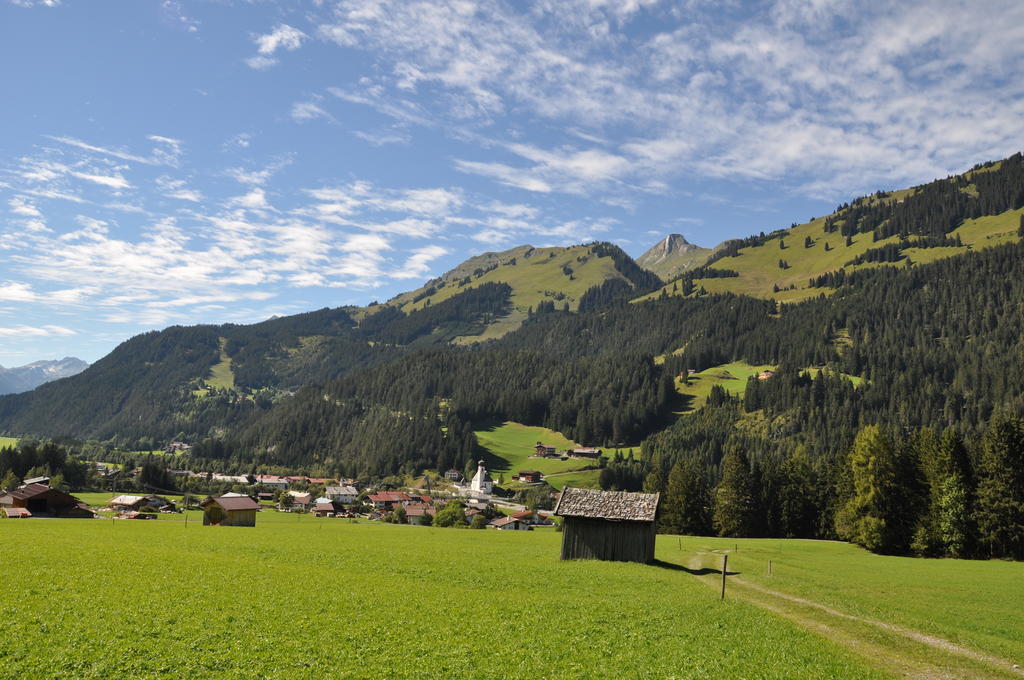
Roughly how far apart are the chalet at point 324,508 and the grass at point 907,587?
95.4 meters

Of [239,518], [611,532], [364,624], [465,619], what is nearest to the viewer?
[364,624]

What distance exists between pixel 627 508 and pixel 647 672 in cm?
3439

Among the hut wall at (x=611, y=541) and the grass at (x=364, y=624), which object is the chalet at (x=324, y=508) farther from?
the grass at (x=364, y=624)

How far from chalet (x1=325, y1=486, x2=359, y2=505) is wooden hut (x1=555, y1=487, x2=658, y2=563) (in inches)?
4695

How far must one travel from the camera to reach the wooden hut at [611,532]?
53531mm

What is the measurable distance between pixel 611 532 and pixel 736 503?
152 feet

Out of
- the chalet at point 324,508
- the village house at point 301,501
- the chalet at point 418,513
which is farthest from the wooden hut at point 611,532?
the village house at point 301,501

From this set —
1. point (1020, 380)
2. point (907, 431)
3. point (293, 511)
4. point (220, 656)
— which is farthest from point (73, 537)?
point (1020, 380)

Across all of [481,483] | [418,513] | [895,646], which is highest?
[895,646]

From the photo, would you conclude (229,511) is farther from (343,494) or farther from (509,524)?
(343,494)

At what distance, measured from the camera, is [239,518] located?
90.9m

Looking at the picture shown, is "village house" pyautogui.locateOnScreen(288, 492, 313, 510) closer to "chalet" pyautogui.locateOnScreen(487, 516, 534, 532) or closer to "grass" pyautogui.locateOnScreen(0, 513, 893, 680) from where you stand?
"chalet" pyautogui.locateOnScreen(487, 516, 534, 532)

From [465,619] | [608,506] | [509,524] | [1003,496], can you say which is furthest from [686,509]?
[465,619]

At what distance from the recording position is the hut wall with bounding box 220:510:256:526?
90.1 meters
